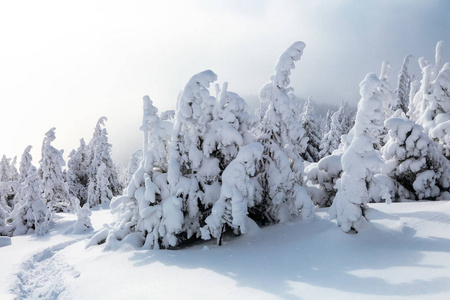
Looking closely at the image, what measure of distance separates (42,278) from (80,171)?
34662 millimetres

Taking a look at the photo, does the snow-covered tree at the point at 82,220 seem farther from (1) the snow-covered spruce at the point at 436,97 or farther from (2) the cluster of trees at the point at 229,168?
(1) the snow-covered spruce at the point at 436,97

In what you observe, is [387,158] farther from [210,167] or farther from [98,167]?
[98,167]

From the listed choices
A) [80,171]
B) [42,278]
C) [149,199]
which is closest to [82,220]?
[42,278]

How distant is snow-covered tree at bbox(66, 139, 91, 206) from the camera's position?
1656 inches

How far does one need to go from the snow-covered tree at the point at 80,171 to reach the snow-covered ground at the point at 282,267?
30438 mm

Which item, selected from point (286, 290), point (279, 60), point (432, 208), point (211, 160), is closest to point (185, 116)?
point (211, 160)

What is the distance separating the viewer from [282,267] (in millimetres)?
8758

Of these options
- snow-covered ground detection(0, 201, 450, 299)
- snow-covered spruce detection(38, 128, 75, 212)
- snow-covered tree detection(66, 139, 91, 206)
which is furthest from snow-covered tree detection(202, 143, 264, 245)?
snow-covered tree detection(66, 139, 91, 206)

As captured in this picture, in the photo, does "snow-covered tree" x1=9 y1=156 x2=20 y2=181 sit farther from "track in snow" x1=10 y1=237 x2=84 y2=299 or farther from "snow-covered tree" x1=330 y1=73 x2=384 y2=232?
"snow-covered tree" x1=330 y1=73 x2=384 y2=232

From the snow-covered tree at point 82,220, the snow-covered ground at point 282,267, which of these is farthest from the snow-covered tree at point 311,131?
the snow-covered tree at point 82,220

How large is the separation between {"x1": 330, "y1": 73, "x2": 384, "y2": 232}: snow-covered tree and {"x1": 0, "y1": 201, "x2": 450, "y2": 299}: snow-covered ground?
1.84ft

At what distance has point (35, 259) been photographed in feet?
50.4

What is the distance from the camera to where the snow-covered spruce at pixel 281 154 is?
1356cm

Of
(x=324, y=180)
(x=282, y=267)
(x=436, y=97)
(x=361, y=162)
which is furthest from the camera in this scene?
(x=436, y=97)
